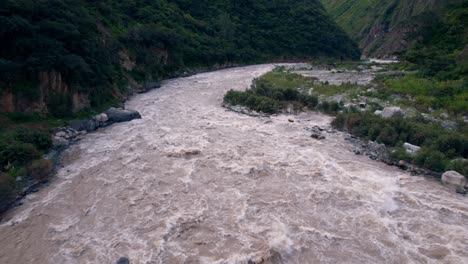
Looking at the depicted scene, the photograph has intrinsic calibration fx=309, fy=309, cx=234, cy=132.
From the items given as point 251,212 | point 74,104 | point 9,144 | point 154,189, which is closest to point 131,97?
point 74,104

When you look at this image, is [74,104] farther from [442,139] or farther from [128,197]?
[442,139]

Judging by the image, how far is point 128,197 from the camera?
10266mm

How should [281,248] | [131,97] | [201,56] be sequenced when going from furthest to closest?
1. [201,56]
2. [131,97]
3. [281,248]

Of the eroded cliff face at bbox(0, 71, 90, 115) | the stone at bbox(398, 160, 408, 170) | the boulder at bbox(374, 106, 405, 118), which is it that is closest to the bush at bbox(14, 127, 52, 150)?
the eroded cliff face at bbox(0, 71, 90, 115)

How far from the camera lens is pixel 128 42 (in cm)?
2989

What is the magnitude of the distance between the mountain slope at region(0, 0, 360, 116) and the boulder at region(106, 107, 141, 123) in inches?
50.4

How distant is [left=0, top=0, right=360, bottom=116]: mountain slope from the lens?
1514 cm

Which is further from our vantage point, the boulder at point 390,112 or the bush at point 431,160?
the boulder at point 390,112

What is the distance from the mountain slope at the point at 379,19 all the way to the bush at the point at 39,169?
58.9m

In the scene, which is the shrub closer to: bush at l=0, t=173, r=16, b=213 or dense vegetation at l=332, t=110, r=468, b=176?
dense vegetation at l=332, t=110, r=468, b=176

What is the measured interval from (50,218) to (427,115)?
18.4 m

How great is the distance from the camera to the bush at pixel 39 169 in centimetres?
1124

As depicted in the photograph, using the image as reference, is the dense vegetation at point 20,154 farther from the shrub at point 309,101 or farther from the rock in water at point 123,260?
the shrub at point 309,101

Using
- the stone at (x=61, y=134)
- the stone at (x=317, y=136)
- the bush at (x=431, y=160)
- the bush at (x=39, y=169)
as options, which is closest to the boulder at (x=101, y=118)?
the stone at (x=61, y=134)
